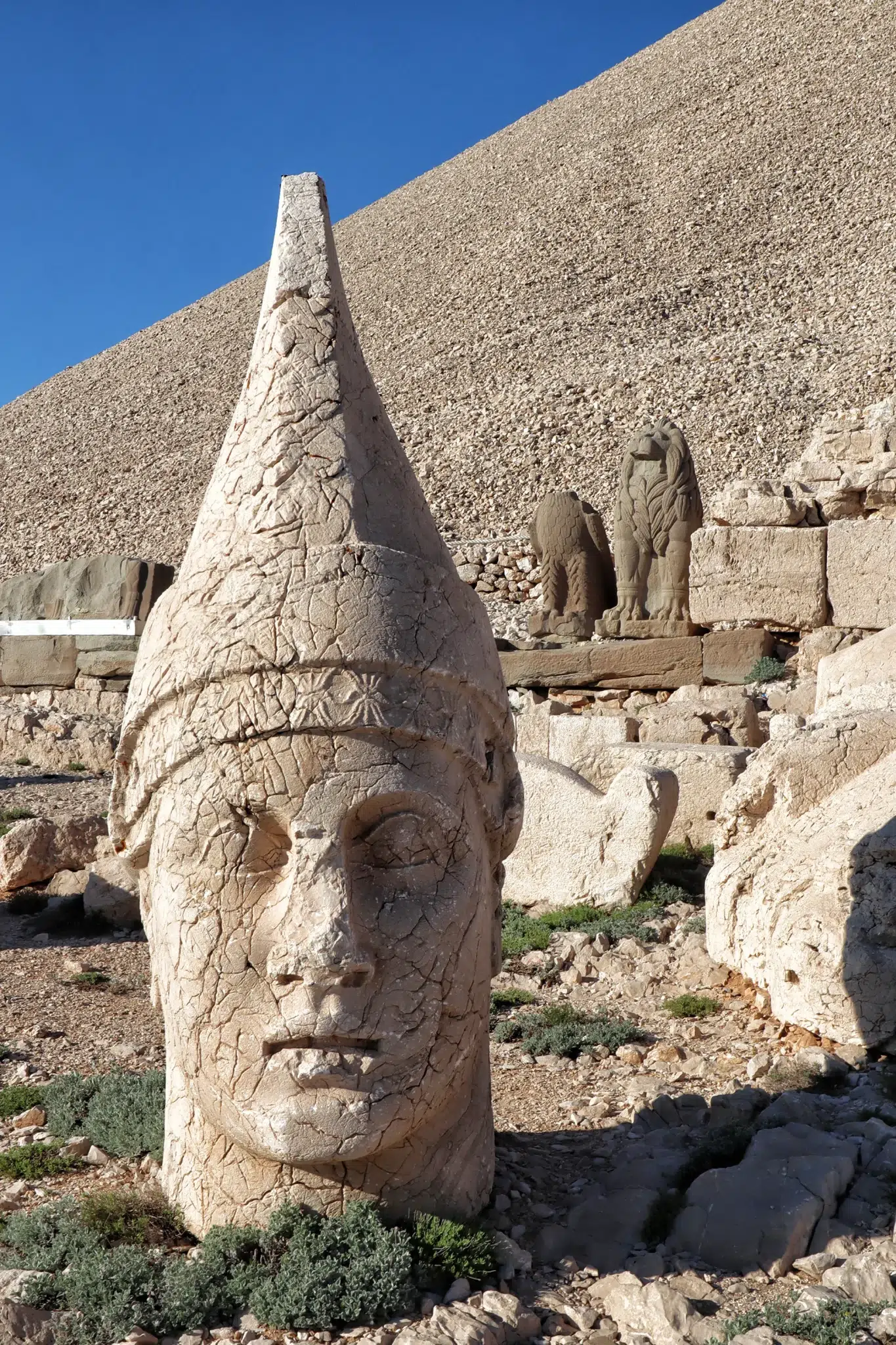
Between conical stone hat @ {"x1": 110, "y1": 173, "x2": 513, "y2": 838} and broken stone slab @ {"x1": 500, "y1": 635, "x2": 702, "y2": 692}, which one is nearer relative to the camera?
conical stone hat @ {"x1": 110, "y1": 173, "x2": 513, "y2": 838}

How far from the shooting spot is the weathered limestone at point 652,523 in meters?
13.0

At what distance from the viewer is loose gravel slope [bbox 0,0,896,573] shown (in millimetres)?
34469

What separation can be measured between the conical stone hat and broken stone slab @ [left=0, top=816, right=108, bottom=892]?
5346 mm

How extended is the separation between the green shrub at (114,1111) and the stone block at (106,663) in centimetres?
1141

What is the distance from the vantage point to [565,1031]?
5.36 m

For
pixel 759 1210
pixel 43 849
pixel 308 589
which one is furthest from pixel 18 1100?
pixel 43 849

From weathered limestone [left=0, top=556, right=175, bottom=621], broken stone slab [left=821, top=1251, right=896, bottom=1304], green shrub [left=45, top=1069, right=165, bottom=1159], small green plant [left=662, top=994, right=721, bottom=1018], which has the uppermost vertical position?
weathered limestone [left=0, top=556, right=175, bottom=621]

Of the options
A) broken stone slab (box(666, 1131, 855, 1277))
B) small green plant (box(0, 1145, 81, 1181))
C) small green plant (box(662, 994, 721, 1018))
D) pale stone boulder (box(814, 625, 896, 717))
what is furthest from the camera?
pale stone boulder (box(814, 625, 896, 717))

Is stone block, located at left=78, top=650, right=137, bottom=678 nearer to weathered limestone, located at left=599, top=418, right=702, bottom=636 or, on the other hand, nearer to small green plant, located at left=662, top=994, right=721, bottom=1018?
weathered limestone, located at left=599, top=418, right=702, bottom=636

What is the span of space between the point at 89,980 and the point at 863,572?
7.71 m

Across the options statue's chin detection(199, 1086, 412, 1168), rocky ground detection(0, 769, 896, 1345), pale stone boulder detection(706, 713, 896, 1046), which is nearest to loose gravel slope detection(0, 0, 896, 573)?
pale stone boulder detection(706, 713, 896, 1046)

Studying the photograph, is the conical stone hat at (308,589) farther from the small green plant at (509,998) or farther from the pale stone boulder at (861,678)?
the pale stone boulder at (861,678)

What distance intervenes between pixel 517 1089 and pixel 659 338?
35998 millimetres

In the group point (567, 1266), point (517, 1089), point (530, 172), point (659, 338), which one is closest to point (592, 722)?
point (517, 1089)
